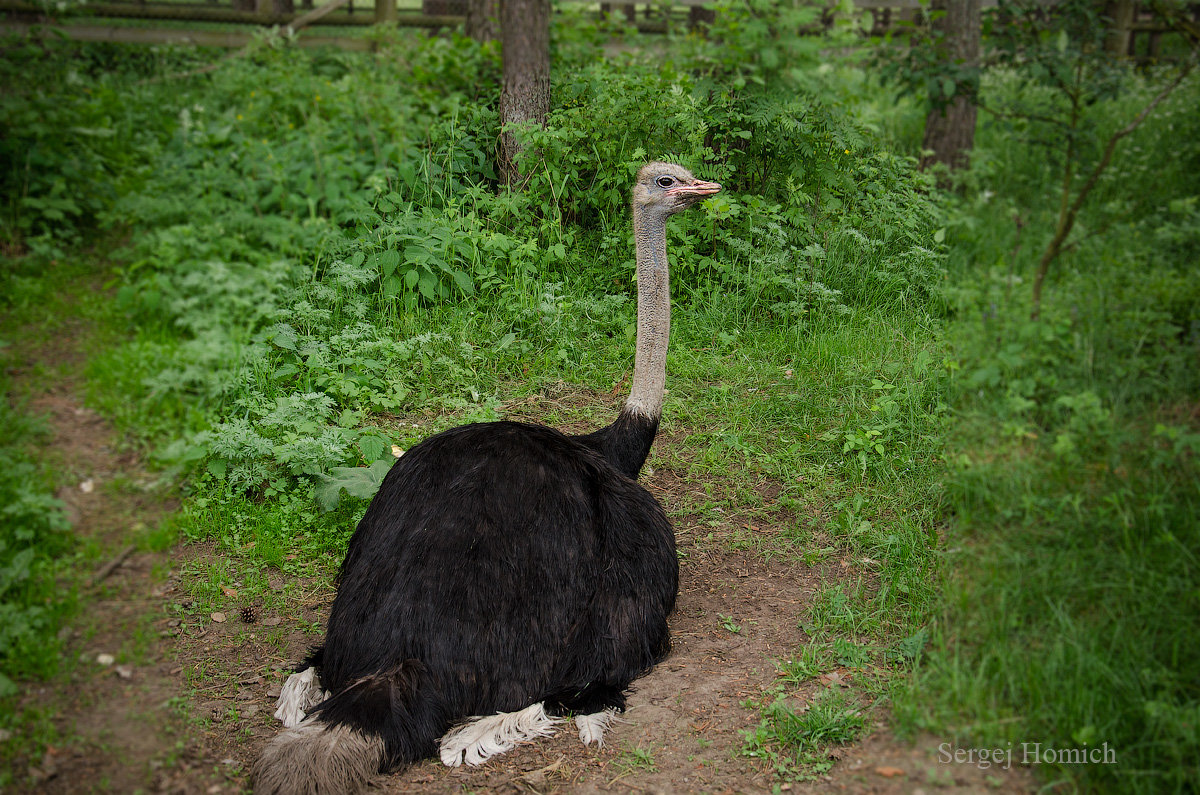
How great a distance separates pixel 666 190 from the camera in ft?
13.9

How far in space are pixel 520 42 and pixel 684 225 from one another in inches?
73.5

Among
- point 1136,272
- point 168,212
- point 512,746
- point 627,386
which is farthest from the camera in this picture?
point 627,386

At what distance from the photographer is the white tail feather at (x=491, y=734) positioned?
312cm

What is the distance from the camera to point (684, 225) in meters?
6.55

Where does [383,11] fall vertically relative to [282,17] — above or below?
above

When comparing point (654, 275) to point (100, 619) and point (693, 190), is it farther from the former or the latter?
point (100, 619)

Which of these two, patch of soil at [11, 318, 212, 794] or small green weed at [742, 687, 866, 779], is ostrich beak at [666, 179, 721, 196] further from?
patch of soil at [11, 318, 212, 794]

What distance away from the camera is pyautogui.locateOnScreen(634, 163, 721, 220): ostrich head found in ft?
13.9

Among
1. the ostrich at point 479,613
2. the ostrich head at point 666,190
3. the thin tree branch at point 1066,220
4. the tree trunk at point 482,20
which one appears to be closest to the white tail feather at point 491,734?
the ostrich at point 479,613

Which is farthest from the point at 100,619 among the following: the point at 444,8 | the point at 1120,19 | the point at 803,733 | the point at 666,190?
the point at 444,8

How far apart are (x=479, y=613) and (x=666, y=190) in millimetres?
2166

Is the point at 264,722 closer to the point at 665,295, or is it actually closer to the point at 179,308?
the point at 179,308

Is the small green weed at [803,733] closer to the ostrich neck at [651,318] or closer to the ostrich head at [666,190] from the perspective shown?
the ostrich neck at [651,318]

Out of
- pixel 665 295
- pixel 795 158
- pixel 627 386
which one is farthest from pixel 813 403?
pixel 795 158
